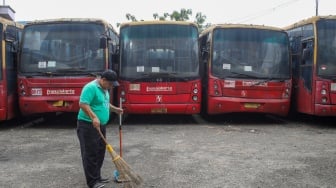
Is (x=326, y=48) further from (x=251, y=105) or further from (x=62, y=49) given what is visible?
(x=62, y=49)

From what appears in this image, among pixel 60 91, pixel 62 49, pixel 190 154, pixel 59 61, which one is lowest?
pixel 190 154

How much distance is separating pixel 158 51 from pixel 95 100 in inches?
267

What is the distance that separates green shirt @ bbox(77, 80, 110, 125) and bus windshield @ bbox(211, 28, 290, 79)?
6.91m

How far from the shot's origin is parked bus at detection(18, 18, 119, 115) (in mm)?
11789

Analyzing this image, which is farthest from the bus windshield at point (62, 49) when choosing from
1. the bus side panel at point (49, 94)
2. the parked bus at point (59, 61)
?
the bus side panel at point (49, 94)

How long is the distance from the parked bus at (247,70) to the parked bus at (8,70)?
521cm

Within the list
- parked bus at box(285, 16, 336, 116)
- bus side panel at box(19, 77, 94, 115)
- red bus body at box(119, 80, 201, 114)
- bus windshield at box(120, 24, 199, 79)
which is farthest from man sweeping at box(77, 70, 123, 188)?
parked bus at box(285, 16, 336, 116)

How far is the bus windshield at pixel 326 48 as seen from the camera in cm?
1192

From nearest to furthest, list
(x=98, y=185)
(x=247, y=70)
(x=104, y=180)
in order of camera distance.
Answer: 1. (x=98, y=185)
2. (x=104, y=180)
3. (x=247, y=70)

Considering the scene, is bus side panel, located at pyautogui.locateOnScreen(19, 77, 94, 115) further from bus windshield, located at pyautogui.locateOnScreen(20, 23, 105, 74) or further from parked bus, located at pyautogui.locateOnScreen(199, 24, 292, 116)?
parked bus, located at pyautogui.locateOnScreen(199, 24, 292, 116)

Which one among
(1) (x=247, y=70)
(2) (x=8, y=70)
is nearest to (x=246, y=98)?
(1) (x=247, y=70)

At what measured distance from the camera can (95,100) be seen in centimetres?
588

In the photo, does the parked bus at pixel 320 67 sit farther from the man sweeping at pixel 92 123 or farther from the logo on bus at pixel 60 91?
the man sweeping at pixel 92 123

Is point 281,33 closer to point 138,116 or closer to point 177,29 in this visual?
point 177,29
